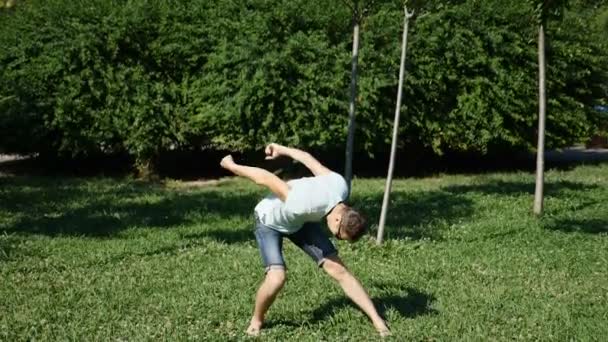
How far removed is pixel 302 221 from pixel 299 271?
5.97 feet

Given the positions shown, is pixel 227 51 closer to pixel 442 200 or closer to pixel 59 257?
pixel 442 200

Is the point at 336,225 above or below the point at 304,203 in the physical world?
below

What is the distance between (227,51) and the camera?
514 inches

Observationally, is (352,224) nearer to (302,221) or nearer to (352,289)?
(302,221)

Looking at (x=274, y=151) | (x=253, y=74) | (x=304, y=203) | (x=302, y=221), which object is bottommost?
(x=302, y=221)

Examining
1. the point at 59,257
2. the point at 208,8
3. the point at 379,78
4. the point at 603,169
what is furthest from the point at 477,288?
the point at 603,169

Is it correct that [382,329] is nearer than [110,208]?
Result: Yes

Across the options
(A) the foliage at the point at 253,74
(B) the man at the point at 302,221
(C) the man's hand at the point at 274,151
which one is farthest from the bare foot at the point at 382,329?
(A) the foliage at the point at 253,74

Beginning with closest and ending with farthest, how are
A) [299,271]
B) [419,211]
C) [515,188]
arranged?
[299,271]
[419,211]
[515,188]

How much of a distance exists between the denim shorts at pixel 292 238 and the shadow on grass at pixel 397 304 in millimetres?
602

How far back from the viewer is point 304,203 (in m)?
4.49

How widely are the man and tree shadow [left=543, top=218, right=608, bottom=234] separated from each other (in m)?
3.95

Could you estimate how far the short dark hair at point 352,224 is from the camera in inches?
174

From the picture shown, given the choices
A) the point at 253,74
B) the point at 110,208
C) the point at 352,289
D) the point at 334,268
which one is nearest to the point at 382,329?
the point at 352,289
